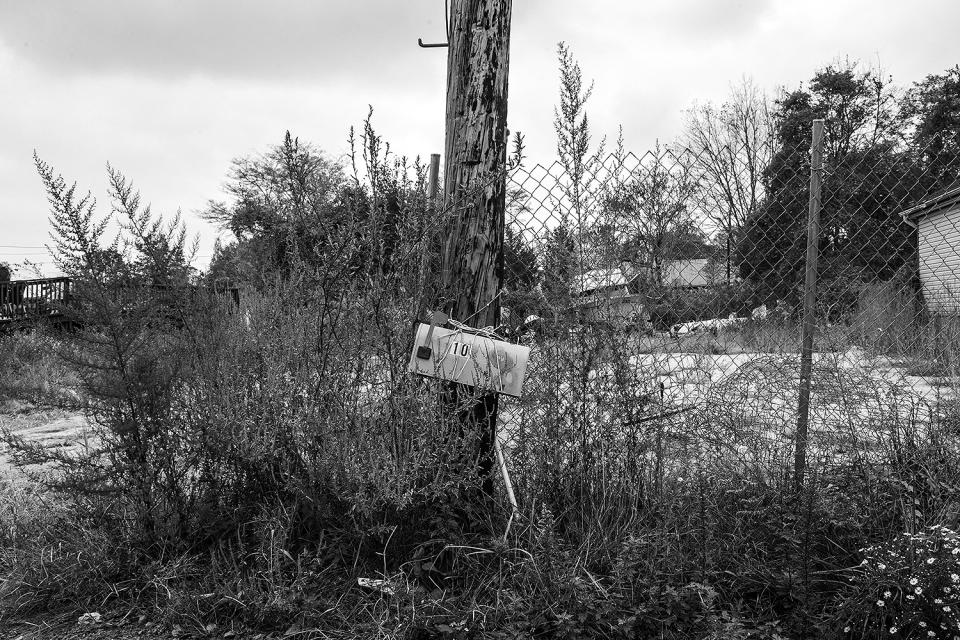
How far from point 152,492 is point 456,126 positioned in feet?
6.22

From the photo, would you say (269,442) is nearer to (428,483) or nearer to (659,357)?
(428,483)

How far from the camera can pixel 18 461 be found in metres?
2.55

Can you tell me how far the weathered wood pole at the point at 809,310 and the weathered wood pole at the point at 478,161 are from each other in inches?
47.6

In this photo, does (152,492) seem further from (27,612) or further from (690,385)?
(690,385)

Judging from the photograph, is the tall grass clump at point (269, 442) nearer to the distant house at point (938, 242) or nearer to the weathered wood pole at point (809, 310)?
the weathered wood pole at point (809, 310)

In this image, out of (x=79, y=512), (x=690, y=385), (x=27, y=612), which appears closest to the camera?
(x=27, y=612)

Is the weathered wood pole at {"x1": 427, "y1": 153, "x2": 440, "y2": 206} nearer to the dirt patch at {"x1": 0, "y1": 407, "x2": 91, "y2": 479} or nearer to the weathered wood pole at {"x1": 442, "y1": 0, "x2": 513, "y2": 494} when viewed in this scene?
the weathered wood pole at {"x1": 442, "y1": 0, "x2": 513, "y2": 494}

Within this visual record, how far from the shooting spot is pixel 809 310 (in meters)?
2.71

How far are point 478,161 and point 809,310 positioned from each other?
1512mm

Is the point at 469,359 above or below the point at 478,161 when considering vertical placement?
below

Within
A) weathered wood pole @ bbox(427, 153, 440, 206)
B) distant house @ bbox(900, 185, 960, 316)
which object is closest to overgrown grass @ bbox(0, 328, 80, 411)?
weathered wood pole @ bbox(427, 153, 440, 206)

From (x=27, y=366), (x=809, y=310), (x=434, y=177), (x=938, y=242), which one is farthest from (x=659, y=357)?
(x=27, y=366)

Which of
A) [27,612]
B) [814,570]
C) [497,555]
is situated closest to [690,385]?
[814,570]

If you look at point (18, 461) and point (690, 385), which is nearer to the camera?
point (18, 461)
